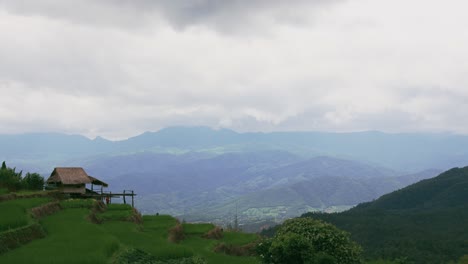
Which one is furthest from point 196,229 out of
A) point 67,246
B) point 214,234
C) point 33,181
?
point 33,181

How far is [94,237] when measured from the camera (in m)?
30.8

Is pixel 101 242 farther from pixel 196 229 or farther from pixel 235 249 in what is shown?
pixel 196 229

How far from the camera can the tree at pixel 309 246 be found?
3194cm

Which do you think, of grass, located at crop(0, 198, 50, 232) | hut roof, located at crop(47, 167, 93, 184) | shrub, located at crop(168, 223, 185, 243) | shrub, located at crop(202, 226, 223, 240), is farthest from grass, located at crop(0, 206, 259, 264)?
hut roof, located at crop(47, 167, 93, 184)

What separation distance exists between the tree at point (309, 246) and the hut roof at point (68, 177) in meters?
39.2

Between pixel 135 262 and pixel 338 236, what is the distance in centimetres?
1505

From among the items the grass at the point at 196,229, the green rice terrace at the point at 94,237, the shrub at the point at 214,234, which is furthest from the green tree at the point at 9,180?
the shrub at the point at 214,234

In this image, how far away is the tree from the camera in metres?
31.9

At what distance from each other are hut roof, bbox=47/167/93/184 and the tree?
39249mm

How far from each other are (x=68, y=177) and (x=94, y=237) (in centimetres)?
3810

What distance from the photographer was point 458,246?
19062 cm

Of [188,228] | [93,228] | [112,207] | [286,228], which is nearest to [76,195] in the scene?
[112,207]

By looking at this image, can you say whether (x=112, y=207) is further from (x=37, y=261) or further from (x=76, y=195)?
(x=37, y=261)

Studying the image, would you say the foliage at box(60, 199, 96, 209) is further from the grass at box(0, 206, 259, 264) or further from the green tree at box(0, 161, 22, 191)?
the green tree at box(0, 161, 22, 191)
